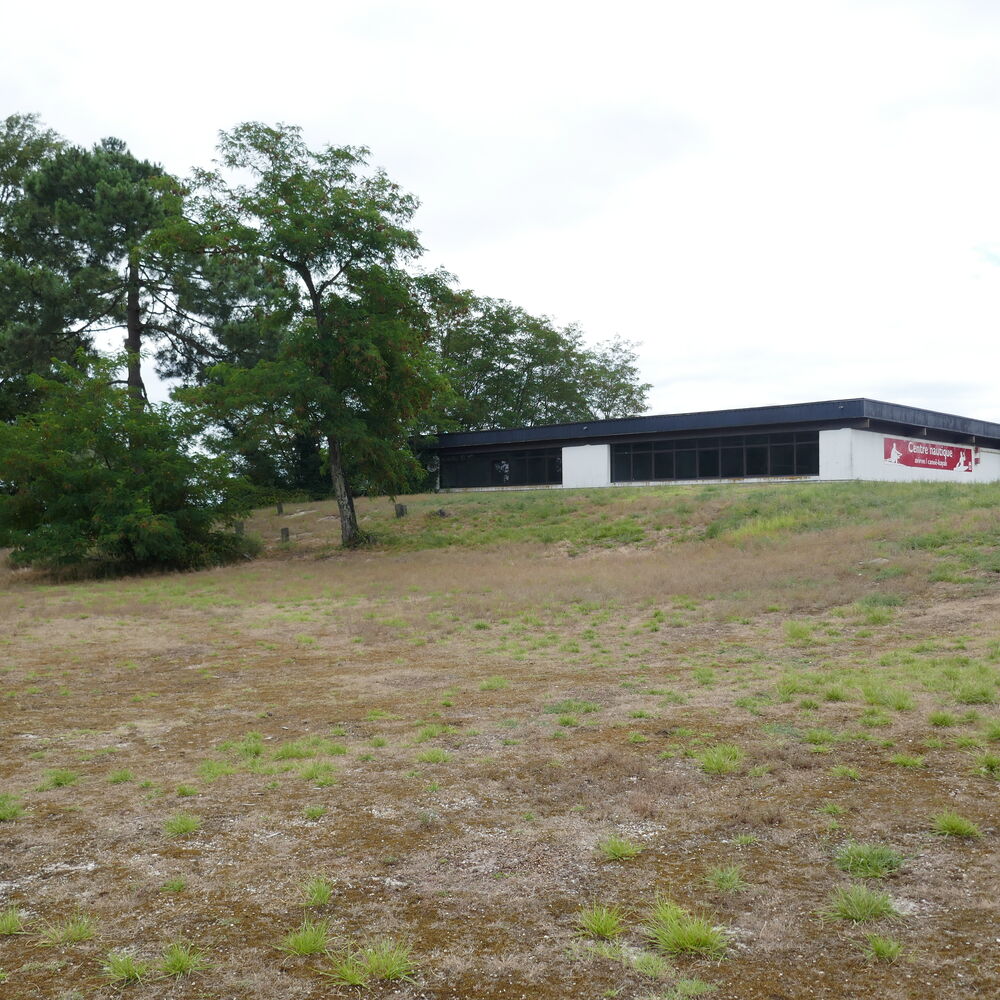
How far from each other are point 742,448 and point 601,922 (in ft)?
134

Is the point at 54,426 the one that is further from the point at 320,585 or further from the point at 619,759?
the point at 619,759

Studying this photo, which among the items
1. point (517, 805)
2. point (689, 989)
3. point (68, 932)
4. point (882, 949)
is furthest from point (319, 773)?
point (882, 949)

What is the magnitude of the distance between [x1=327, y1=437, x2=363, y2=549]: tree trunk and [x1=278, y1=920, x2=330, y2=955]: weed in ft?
92.4

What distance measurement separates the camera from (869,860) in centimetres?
530

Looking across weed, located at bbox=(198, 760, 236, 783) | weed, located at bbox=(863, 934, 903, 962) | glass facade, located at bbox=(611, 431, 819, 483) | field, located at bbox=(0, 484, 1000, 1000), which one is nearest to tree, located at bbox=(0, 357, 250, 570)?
field, located at bbox=(0, 484, 1000, 1000)

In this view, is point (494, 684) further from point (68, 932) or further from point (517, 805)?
point (68, 932)

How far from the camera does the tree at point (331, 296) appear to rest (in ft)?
94.7

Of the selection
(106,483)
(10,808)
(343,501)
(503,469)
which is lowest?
(10,808)

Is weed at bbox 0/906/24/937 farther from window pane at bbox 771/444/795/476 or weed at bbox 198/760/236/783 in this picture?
window pane at bbox 771/444/795/476

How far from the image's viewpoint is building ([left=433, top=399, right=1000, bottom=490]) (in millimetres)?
40875

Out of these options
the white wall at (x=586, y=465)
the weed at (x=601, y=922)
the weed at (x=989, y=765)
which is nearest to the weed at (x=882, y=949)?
the weed at (x=601, y=922)

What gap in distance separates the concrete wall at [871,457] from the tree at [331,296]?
19685 millimetres

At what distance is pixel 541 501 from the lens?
39688 millimetres

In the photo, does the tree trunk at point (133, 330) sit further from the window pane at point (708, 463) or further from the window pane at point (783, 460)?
the window pane at point (783, 460)
